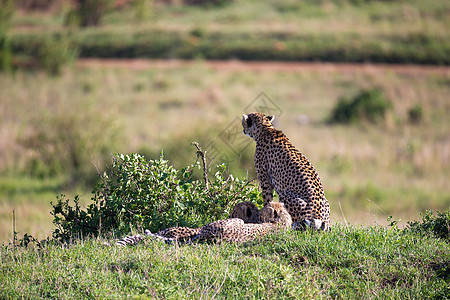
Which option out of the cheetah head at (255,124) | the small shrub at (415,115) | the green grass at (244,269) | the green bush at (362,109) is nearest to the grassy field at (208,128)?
the small shrub at (415,115)

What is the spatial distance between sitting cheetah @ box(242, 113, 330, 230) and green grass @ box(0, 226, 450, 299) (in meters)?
0.44

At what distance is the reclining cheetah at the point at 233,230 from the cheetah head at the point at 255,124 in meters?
1.52

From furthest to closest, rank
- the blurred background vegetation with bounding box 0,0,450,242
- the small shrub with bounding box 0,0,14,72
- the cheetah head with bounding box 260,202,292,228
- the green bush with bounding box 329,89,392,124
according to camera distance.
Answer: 1. the small shrub with bounding box 0,0,14,72
2. the green bush with bounding box 329,89,392,124
3. the blurred background vegetation with bounding box 0,0,450,242
4. the cheetah head with bounding box 260,202,292,228

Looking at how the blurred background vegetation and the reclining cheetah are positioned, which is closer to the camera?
the reclining cheetah

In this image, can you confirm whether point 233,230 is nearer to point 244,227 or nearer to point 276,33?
point 244,227

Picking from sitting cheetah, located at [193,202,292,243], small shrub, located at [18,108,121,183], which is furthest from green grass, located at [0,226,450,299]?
small shrub, located at [18,108,121,183]

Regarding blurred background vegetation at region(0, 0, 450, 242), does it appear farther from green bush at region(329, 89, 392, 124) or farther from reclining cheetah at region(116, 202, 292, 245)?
reclining cheetah at region(116, 202, 292, 245)

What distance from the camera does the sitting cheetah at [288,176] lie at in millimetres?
6836

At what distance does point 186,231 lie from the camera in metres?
6.66

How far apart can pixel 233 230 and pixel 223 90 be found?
1838 cm

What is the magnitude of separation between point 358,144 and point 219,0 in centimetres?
1813

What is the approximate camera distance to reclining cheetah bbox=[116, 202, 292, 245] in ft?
21.1

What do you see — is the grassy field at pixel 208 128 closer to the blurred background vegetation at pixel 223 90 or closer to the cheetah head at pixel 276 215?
the blurred background vegetation at pixel 223 90

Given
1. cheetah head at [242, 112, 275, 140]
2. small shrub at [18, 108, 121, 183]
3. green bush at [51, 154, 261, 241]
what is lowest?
green bush at [51, 154, 261, 241]
